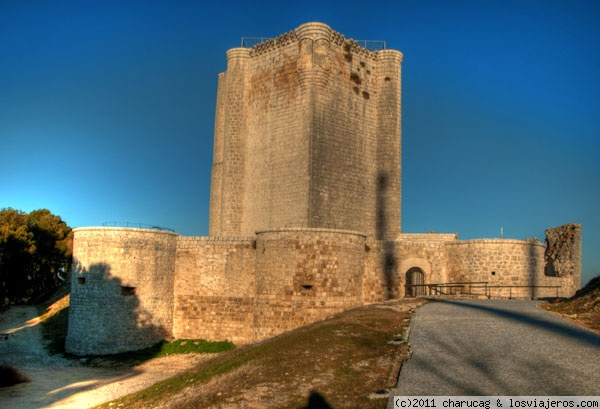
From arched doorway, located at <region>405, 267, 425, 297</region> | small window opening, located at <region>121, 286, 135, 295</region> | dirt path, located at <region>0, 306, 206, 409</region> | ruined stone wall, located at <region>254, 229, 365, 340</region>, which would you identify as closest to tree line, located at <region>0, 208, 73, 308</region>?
dirt path, located at <region>0, 306, 206, 409</region>

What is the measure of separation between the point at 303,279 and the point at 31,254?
27904mm

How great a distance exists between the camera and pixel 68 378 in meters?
18.0

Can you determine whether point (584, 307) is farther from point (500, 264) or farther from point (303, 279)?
point (303, 279)

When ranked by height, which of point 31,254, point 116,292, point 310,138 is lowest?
point 116,292

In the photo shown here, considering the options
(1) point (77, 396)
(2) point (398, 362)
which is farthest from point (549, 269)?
(1) point (77, 396)

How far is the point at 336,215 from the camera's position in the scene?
2697 centimetres

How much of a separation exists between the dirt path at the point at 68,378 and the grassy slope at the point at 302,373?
2085mm

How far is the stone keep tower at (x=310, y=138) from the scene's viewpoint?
26688mm

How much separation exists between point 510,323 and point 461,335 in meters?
2.03

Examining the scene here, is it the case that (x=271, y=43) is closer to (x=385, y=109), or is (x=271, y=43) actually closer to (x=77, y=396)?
(x=385, y=109)

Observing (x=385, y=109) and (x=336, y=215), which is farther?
(x=385, y=109)

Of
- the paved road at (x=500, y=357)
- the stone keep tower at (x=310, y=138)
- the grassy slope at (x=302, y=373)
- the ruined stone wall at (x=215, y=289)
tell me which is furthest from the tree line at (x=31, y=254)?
the paved road at (x=500, y=357)

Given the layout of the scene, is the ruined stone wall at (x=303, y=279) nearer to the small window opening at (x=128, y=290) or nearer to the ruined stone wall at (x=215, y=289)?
the ruined stone wall at (x=215, y=289)

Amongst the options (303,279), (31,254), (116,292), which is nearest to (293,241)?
(303,279)
